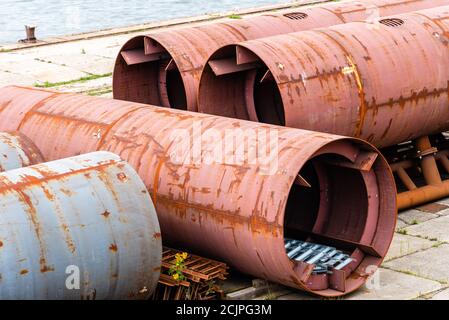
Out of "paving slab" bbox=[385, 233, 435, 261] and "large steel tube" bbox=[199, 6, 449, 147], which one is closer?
"paving slab" bbox=[385, 233, 435, 261]

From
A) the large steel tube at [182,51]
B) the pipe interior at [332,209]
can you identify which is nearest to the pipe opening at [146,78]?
the large steel tube at [182,51]

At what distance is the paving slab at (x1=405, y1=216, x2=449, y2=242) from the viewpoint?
1130 cm

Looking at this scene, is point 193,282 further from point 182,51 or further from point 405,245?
point 182,51

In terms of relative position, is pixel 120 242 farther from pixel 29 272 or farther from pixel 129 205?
pixel 29 272

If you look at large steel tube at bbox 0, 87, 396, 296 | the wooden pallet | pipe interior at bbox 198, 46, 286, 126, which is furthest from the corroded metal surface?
pipe interior at bbox 198, 46, 286, 126

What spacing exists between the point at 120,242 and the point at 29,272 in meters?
0.90

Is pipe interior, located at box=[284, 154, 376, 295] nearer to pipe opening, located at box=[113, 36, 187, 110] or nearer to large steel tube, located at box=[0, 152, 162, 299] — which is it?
large steel tube, located at box=[0, 152, 162, 299]

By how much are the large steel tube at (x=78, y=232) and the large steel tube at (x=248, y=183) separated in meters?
0.90

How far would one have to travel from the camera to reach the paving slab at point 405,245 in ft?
35.2

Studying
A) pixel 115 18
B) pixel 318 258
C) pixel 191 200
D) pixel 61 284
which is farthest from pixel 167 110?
pixel 115 18

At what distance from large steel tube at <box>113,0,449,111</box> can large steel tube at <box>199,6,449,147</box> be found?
0.85 meters

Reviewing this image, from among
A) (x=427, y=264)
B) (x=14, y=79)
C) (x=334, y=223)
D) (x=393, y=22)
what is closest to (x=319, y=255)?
(x=334, y=223)

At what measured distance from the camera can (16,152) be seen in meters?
10.9

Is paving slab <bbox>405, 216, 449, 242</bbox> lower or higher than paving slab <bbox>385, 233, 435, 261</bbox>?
lower
